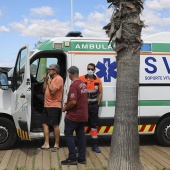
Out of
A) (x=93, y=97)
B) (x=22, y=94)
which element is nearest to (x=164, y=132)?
(x=93, y=97)

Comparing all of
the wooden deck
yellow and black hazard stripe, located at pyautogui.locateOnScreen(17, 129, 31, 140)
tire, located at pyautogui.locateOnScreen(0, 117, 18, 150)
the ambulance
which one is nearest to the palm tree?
the wooden deck

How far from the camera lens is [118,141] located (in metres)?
4.98

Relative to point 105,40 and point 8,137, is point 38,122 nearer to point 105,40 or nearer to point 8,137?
point 8,137

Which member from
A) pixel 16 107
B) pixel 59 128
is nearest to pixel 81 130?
pixel 59 128

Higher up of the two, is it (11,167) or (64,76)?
(64,76)

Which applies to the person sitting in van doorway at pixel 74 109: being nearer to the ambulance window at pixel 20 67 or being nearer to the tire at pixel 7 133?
the ambulance window at pixel 20 67

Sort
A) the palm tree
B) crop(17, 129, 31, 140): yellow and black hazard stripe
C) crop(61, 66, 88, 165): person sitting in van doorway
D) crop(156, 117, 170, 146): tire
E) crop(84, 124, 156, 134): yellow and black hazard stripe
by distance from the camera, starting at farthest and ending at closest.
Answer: crop(156, 117, 170, 146): tire → crop(84, 124, 156, 134): yellow and black hazard stripe → crop(17, 129, 31, 140): yellow and black hazard stripe → crop(61, 66, 88, 165): person sitting in van doorway → the palm tree

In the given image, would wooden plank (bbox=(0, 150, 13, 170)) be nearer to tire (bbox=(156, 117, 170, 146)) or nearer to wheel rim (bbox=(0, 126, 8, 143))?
wheel rim (bbox=(0, 126, 8, 143))

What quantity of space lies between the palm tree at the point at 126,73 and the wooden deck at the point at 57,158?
1.10 metres

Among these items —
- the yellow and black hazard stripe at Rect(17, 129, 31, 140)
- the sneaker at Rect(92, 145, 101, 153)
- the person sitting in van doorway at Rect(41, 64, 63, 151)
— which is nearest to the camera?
the yellow and black hazard stripe at Rect(17, 129, 31, 140)

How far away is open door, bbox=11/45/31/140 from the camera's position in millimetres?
6734

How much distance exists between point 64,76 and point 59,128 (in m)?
1.13

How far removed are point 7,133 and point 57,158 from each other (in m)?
1.35

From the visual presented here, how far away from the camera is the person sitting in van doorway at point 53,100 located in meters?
7.05
